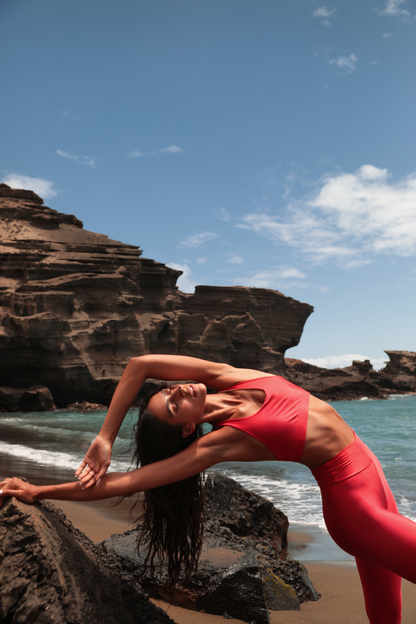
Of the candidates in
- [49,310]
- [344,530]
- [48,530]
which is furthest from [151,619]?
[49,310]

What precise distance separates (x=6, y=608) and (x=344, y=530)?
4.78 feet

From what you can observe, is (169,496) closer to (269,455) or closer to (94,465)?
(94,465)

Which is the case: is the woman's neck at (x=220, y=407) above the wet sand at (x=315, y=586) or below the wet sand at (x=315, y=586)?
above

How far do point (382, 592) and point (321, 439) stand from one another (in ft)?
3.05

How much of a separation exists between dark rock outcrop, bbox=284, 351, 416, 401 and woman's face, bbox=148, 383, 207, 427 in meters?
40.6

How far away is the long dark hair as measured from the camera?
2207 mm

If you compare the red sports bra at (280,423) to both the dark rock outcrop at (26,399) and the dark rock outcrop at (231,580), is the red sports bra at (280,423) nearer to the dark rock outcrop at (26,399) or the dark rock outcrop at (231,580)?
the dark rock outcrop at (231,580)

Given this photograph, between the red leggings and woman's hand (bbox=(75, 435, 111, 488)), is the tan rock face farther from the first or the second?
the red leggings

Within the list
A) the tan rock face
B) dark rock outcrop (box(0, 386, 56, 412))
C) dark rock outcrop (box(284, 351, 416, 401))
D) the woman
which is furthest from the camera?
dark rock outcrop (box(284, 351, 416, 401))

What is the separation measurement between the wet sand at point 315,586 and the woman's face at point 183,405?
1695 millimetres

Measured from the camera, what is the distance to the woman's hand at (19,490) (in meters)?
2.12

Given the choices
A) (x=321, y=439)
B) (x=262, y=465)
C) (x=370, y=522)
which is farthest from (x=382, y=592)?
(x=262, y=465)

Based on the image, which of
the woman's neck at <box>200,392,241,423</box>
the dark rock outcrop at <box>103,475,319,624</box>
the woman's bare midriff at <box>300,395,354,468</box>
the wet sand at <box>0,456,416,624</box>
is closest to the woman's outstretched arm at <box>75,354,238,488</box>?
the woman's neck at <box>200,392,241,423</box>

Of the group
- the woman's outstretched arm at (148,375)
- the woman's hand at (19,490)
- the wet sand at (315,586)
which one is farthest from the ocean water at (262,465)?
the wet sand at (315,586)
